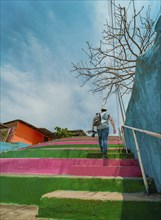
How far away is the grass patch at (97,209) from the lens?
1990 millimetres

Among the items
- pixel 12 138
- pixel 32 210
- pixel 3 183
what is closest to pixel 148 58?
pixel 32 210

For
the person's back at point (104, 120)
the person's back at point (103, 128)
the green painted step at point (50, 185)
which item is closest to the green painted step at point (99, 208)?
the green painted step at point (50, 185)

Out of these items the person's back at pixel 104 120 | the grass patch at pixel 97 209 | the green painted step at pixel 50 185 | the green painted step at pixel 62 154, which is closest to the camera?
the grass patch at pixel 97 209

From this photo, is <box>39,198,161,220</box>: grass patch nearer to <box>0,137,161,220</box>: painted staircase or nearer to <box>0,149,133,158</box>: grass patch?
<box>0,137,161,220</box>: painted staircase

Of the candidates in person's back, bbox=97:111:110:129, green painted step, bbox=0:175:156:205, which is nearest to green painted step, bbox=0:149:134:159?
person's back, bbox=97:111:110:129

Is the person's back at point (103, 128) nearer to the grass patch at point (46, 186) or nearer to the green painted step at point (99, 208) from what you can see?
the grass patch at point (46, 186)

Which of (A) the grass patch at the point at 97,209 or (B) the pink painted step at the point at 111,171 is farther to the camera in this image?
(B) the pink painted step at the point at 111,171

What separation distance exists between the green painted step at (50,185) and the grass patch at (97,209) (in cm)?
64

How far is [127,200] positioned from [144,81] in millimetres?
1475

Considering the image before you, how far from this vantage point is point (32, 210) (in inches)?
107

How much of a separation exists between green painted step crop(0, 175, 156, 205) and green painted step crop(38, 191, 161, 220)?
2.08ft

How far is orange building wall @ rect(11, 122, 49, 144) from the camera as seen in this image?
18.5 m

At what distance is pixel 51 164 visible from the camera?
399 centimetres

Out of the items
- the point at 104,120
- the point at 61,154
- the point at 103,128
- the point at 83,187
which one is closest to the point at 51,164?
the point at 61,154
